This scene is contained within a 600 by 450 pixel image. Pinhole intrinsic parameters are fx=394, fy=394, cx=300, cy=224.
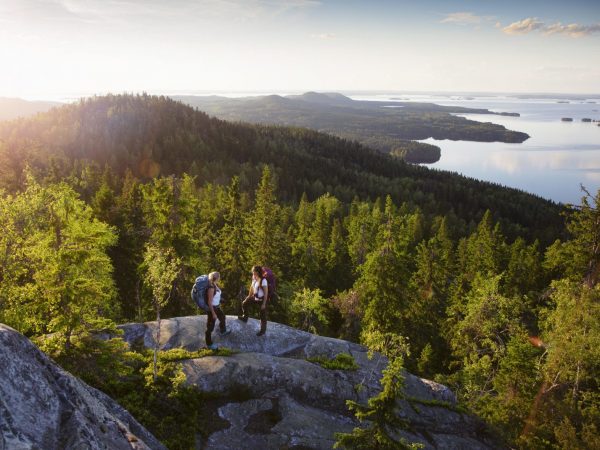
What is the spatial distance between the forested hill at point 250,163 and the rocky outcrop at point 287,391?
108m

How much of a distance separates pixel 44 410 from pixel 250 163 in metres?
162

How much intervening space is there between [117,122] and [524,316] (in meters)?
187

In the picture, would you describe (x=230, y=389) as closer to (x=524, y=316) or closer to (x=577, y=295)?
(x=577, y=295)

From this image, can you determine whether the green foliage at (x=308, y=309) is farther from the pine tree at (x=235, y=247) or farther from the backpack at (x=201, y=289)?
the backpack at (x=201, y=289)

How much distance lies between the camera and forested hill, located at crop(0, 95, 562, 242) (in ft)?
444

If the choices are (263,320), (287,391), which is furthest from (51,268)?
(287,391)

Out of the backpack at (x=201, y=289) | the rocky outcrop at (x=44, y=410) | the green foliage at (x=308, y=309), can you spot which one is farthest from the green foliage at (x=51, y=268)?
the green foliage at (x=308, y=309)

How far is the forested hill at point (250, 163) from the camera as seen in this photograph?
13525 centimetres

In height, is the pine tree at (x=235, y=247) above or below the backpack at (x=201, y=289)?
below

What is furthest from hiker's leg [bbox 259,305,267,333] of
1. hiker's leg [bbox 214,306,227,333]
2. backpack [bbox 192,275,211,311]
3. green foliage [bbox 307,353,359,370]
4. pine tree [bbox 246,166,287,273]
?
pine tree [bbox 246,166,287,273]

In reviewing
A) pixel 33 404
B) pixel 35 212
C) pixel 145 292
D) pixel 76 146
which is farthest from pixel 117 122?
pixel 33 404

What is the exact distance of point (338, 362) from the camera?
16.2 meters

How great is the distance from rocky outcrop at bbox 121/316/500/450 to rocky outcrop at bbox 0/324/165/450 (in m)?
4.97

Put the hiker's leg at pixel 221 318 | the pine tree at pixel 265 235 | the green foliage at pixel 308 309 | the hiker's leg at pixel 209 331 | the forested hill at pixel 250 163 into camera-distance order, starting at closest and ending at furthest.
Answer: the hiker's leg at pixel 209 331 → the hiker's leg at pixel 221 318 → the green foliage at pixel 308 309 → the pine tree at pixel 265 235 → the forested hill at pixel 250 163
